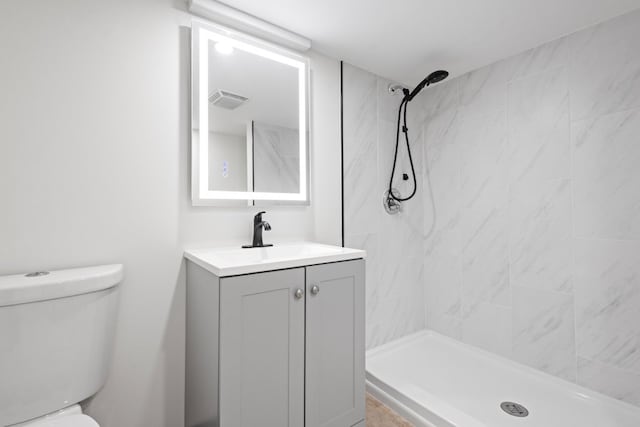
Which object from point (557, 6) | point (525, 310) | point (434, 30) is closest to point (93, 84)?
point (434, 30)

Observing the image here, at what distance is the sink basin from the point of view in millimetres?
968

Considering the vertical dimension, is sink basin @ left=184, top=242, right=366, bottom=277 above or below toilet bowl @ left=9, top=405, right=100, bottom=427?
above

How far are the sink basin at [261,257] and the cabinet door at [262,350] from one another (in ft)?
0.10

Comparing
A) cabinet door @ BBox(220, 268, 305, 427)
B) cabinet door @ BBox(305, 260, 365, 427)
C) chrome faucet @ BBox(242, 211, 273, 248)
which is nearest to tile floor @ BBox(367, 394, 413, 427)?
cabinet door @ BBox(305, 260, 365, 427)

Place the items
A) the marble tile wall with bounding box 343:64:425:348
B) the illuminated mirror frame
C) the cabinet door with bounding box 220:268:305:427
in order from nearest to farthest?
the cabinet door with bounding box 220:268:305:427, the illuminated mirror frame, the marble tile wall with bounding box 343:64:425:348

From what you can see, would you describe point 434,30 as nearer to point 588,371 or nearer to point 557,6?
point 557,6

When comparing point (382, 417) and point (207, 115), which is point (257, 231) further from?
point (382, 417)

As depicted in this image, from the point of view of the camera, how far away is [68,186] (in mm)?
1067

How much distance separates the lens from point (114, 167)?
1148 millimetres

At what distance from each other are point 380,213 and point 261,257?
105cm

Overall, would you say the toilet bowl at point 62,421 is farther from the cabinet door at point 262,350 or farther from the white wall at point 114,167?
the cabinet door at point 262,350

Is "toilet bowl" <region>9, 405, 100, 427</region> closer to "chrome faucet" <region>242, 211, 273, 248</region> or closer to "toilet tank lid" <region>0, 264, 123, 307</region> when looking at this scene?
"toilet tank lid" <region>0, 264, 123, 307</region>

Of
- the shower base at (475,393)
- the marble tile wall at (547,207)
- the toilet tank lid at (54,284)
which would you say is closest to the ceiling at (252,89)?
the toilet tank lid at (54,284)

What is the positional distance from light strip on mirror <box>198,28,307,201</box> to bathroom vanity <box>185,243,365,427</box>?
284 millimetres
